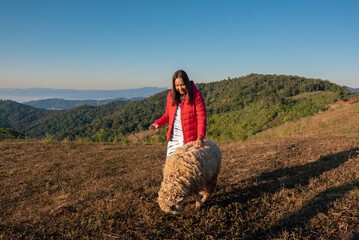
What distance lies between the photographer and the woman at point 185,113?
3607 mm

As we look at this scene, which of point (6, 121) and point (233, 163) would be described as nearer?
point (233, 163)

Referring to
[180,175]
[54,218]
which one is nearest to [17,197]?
[54,218]

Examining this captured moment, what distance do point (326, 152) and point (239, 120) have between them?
54.4 metres

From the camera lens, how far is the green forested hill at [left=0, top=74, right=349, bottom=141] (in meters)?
55.4

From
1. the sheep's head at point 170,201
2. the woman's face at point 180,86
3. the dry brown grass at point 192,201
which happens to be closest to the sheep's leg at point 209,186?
the dry brown grass at point 192,201

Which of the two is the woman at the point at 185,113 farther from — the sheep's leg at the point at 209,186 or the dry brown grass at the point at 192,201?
the dry brown grass at the point at 192,201

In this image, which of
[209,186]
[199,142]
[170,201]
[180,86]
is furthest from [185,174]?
[180,86]

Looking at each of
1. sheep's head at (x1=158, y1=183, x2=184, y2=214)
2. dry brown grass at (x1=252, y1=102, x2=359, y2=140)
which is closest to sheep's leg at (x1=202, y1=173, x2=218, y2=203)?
sheep's head at (x1=158, y1=183, x2=184, y2=214)

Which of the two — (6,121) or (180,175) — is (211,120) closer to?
(180,175)

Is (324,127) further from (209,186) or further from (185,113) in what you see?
(185,113)

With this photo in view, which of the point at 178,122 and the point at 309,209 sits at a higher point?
the point at 178,122

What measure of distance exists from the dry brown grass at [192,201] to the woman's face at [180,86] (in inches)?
94.0

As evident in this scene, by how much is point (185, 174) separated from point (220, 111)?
84278 mm

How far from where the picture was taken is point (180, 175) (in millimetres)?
3369
